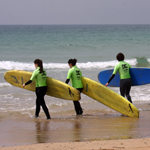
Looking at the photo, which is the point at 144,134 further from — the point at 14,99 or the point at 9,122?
the point at 14,99

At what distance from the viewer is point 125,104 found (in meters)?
5.70

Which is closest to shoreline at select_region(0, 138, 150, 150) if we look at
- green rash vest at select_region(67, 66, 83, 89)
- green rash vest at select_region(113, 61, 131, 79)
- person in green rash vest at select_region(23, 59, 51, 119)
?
person in green rash vest at select_region(23, 59, 51, 119)

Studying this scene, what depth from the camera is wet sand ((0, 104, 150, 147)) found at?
4.11 meters

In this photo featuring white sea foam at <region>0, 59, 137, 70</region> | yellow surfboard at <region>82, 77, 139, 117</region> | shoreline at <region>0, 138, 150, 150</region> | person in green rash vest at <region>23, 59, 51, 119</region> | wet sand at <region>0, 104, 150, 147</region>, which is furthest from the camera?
white sea foam at <region>0, 59, 137, 70</region>

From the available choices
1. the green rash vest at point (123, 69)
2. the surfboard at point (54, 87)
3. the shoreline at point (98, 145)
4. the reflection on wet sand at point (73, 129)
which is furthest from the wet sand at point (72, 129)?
the green rash vest at point (123, 69)

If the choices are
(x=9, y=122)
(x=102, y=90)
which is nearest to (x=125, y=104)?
(x=102, y=90)

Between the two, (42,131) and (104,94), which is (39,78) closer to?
(42,131)

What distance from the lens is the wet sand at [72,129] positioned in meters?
4.11

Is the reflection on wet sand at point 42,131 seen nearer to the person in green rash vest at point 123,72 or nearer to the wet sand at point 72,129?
the wet sand at point 72,129

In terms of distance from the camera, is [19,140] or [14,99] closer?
[19,140]

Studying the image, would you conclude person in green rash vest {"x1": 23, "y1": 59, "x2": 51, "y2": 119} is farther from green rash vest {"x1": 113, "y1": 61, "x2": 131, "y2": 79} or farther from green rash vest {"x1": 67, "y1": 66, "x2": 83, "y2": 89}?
green rash vest {"x1": 113, "y1": 61, "x2": 131, "y2": 79}

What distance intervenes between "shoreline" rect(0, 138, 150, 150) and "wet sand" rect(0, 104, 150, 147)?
21cm

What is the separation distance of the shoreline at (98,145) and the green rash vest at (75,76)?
2140 millimetres

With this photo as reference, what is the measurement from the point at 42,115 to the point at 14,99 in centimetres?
187
